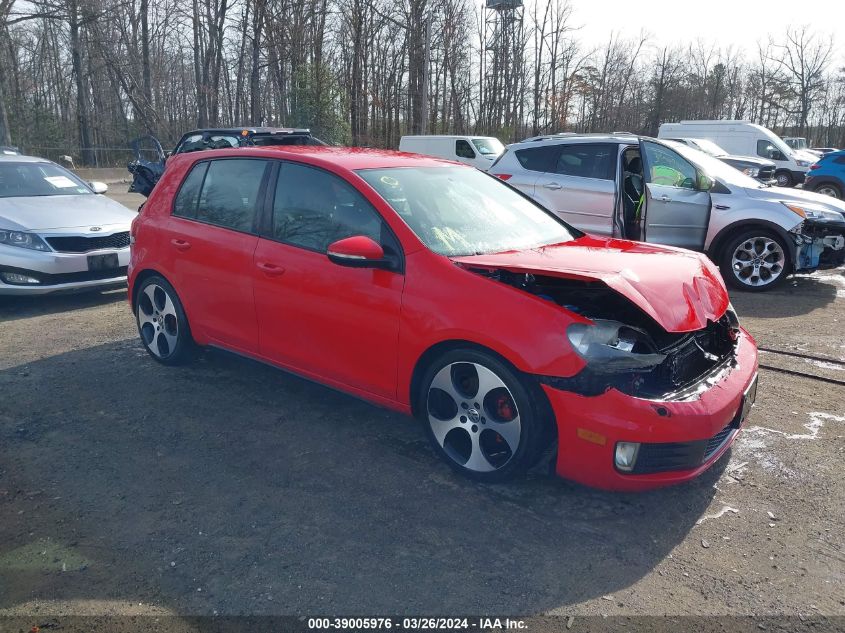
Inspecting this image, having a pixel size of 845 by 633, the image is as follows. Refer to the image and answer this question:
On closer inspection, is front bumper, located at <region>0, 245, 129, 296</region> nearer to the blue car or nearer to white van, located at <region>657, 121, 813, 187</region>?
the blue car

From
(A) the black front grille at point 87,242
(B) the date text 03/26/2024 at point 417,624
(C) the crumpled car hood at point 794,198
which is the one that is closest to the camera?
(B) the date text 03/26/2024 at point 417,624

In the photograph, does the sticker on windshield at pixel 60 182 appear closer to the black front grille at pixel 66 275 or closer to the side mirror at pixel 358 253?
the black front grille at pixel 66 275

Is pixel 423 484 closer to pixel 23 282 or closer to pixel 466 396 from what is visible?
pixel 466 396

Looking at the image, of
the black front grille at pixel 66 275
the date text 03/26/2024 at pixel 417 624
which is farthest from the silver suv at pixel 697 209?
the date text 03/26/2024 at pixel 417 624

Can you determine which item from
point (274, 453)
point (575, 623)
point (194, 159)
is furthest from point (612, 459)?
point (194, 159)

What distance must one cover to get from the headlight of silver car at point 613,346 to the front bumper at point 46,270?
5.93 metres

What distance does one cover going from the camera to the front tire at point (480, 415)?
127 inches

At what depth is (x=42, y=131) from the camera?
34562 mm

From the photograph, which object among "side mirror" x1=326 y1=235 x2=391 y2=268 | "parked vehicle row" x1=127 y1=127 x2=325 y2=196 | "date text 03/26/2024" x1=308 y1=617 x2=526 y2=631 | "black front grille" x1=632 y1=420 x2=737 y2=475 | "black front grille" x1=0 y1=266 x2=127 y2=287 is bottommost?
"date text 03/26/2024" x1=308 y1=617 x2=526 y2=631

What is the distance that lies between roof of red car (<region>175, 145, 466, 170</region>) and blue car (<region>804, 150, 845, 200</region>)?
1603cm

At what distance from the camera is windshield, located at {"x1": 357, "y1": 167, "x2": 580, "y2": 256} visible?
3826 millimetres

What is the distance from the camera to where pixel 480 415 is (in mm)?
3412

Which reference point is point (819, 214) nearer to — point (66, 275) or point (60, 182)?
point (66, 275)

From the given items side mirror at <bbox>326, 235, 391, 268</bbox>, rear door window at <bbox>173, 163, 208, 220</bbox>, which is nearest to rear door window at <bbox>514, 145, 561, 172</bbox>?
rear door window at <bbox>173, 163, 208, 220</bbox>
